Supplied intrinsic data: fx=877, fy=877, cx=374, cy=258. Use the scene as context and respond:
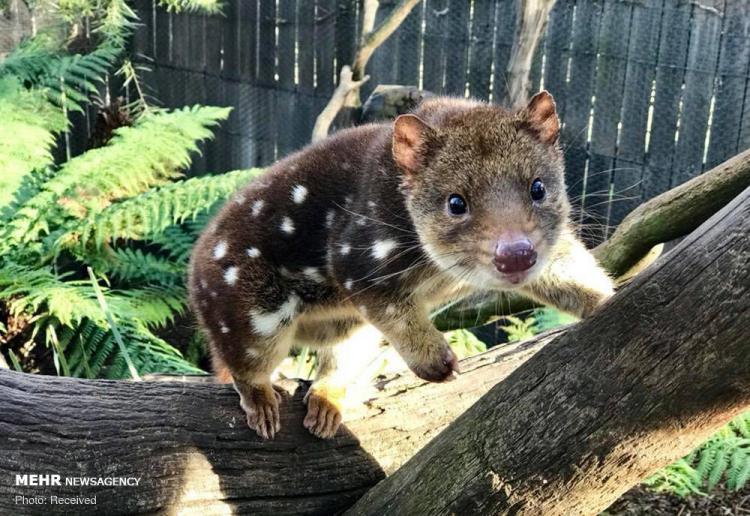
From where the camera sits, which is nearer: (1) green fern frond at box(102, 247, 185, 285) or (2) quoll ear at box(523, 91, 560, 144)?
(2) quoll ear at box(523, 91, 560, 144)

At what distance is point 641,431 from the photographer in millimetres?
2012

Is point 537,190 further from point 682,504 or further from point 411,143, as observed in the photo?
point 682,504

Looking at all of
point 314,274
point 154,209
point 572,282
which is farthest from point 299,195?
point 154,209

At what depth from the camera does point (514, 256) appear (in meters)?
2.18

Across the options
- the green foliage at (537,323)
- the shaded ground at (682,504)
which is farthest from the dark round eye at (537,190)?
the green foliage at (537,323)

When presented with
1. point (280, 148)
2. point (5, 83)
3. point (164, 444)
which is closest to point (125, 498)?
point (164, 444)

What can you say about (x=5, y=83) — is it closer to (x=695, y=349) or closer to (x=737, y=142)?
(x=737, y=142)

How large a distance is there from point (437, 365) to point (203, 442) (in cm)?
73

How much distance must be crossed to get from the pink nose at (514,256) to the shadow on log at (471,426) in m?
0.20

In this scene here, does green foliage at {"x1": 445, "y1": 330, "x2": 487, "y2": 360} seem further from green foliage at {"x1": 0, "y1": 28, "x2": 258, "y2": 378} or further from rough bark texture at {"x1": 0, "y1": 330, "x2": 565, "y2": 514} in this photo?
rough bark texture at {"x1": 0, "y1": 330, "x2": 565, "y2": 514}

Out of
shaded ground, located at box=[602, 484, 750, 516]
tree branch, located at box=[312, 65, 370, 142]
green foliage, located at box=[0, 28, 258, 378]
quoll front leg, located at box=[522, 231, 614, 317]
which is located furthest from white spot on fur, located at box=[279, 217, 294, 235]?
tree branch, located at box=[312, 65, 370, 142]

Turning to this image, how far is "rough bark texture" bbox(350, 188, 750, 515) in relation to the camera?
186 cm

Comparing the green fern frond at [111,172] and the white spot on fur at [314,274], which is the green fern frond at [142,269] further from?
the white spot on fur at [314,274]

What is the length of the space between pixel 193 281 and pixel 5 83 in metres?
3.99
